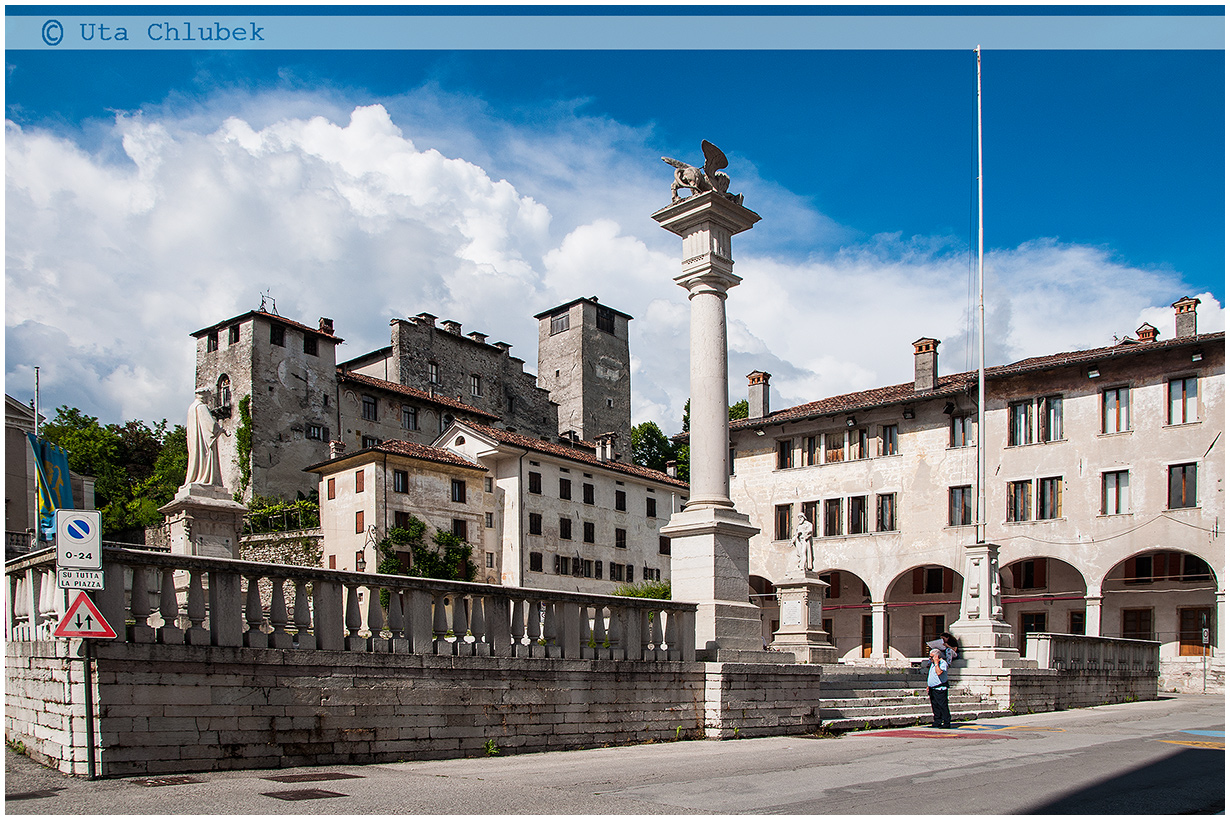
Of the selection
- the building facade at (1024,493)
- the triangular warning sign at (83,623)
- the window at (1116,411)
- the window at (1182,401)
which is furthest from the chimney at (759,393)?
the triangular warning sign at (83,623)

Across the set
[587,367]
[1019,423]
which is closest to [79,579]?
[1019,423]

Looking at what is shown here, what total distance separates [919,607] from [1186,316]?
14.1 m

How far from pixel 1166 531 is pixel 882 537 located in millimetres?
9827

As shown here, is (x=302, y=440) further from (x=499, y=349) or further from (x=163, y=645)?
(x=163, y=645)

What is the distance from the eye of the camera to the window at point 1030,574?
123 feet

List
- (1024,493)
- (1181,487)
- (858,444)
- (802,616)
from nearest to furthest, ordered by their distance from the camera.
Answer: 1. (802,616)
2. (1181,487)
3. (1024,493)
4. (858,444)

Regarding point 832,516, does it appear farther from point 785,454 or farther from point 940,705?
point 940,705

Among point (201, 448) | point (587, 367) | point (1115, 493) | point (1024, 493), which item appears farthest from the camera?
point (587, 367)

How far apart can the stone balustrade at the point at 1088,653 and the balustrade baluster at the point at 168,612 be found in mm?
17398

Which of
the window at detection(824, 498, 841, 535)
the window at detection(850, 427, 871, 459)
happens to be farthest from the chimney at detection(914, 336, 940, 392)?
the window at detection(824, 498, 841, 535)

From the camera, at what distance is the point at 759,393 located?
43.8 m

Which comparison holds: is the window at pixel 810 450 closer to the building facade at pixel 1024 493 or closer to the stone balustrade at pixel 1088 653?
the building facade at pixel 1024 493

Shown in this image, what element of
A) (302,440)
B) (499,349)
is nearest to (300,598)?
(302,440)

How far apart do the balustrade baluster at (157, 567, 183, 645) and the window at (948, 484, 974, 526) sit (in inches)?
1314
